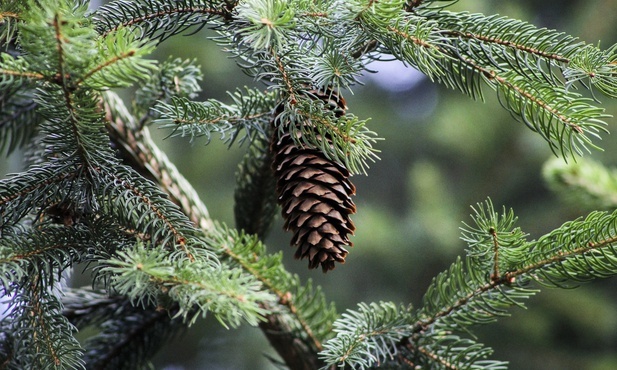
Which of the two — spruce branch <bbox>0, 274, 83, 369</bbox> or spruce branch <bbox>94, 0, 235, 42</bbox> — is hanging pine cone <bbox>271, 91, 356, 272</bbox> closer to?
spruce branch <bbox>94, 0, 235, 42</bbox>

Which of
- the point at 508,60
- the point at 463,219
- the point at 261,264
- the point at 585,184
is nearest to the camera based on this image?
the point at 508,60

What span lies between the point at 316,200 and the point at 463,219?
208 cm

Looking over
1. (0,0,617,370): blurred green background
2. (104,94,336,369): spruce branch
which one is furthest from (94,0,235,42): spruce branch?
(0,0,617,370): blurred green background

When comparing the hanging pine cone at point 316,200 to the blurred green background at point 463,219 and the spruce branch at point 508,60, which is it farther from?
the blurred green background at point 463,219

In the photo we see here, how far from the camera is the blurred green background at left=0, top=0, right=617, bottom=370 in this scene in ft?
8.12

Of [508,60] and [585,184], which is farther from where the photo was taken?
[585,184]

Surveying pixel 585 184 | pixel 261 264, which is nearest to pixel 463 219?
pixel 585 184

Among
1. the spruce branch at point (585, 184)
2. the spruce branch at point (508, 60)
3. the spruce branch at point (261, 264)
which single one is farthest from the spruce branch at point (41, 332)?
the spruce branch at point (585, 184)

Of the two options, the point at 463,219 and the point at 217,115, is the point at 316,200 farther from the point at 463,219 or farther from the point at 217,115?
the point at 463,219

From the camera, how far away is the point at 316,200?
0.54 m

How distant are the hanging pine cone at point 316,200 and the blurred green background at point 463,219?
1.59m

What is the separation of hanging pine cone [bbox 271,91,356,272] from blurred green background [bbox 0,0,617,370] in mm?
1590

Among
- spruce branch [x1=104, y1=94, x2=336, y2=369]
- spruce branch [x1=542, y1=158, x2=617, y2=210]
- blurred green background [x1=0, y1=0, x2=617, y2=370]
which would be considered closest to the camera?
spruce branch [x1=104, y1=94, x2=336, y2=369]

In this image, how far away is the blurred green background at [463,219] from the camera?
2.47m
